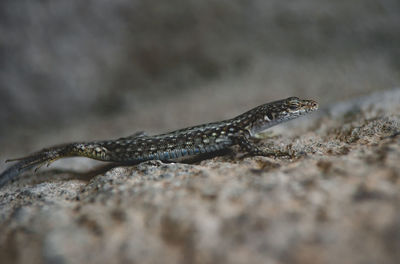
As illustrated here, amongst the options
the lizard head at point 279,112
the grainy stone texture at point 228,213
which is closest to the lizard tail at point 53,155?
the grainy stone texture at point 228,213

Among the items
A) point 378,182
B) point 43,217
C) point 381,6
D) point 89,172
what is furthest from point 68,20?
point 381,6

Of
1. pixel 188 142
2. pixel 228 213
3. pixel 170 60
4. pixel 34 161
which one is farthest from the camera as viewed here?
pixel 170 60

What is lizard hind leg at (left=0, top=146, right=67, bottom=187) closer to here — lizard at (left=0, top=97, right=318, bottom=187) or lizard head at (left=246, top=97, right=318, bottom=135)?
lizard at (left=0, top=97, right=318, bottom=187)

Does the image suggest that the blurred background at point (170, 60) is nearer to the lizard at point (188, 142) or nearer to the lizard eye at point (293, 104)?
the lizard at point (188, 142)

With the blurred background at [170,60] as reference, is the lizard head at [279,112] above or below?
below

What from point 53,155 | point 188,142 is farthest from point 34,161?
point 188,142

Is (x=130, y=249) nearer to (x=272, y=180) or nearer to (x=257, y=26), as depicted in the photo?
(x=272, y=180)

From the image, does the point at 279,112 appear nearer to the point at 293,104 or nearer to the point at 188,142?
the point at 293,104
